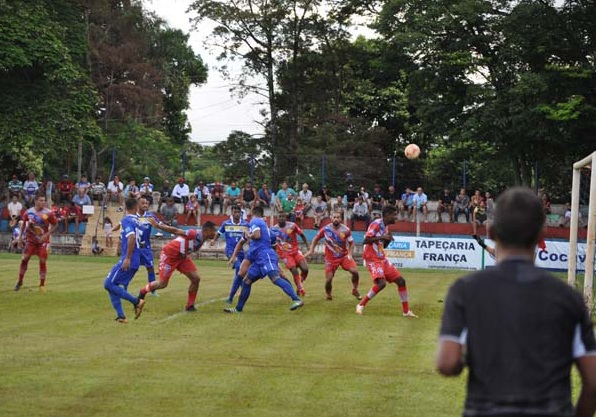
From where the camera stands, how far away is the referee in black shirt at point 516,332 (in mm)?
4023

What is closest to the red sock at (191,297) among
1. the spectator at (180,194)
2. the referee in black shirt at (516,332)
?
the referee in black shirt at (516,332)

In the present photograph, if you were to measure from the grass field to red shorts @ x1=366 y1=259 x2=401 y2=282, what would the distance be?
0.74 m

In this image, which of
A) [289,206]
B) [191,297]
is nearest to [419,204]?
[289,206]

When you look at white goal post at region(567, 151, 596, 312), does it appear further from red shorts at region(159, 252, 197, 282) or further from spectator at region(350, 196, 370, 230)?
spectator at region(350, 196, 370, 230)

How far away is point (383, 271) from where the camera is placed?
17719 millimetres

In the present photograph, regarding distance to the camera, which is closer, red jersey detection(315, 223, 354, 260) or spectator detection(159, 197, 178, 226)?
red jersey detection(315, 223, 354, 260)

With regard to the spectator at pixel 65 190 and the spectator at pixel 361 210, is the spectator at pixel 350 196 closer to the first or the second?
the spectator at pixel 361 210

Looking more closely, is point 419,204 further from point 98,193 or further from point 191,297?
point 191,297

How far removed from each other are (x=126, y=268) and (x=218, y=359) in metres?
3.98

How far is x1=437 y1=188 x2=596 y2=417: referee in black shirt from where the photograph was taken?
402cm

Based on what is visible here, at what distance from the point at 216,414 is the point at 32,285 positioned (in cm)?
1500

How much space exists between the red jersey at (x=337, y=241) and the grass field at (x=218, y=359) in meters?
1.10

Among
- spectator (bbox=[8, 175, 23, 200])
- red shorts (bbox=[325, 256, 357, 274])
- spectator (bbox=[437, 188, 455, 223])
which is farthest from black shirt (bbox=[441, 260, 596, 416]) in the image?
spectator (bbox=[8, 175, 23, 200])

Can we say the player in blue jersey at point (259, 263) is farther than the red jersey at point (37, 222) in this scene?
No
